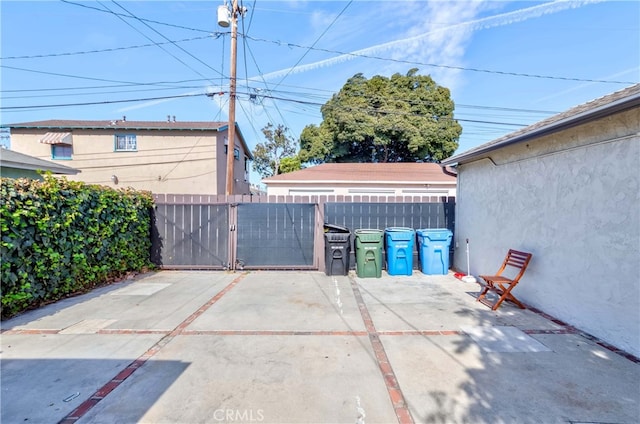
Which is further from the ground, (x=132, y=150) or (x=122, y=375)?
(x=132, y=150)

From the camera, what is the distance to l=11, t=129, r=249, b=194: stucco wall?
14781 millimetres

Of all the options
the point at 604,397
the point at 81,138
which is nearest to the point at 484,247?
the point at 604,397

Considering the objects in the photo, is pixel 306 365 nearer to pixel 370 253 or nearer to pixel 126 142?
pixel 370 253

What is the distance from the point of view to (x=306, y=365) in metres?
2.61

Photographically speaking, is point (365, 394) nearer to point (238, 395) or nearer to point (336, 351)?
point (336, 351)

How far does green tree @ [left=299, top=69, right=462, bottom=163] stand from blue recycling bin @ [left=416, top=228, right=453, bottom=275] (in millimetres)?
14701

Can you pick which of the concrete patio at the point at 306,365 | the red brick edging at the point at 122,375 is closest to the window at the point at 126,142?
the concrete patio at the point at 306,365

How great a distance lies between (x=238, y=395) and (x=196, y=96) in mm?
11209

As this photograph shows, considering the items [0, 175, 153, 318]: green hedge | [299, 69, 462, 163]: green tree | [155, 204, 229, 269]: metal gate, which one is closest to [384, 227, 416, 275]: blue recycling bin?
[155, 204, 229, 269]: metal gate

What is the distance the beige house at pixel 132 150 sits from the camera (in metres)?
14.8

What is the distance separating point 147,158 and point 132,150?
3.00 ft

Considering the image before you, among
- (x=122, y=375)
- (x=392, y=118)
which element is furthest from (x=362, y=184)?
(x=122, y=375)

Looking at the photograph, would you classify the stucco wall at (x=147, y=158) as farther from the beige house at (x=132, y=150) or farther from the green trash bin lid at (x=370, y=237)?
the green trash bin lid at (x=370, y=237)

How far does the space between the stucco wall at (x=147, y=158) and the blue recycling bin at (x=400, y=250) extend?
40.1 feet
